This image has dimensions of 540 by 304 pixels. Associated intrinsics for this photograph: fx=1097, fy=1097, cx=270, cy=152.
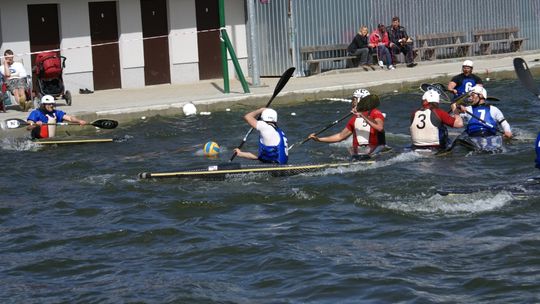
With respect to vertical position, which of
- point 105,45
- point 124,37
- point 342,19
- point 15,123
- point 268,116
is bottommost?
point 15,123

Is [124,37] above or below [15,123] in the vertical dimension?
above

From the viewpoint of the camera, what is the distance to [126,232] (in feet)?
44.0

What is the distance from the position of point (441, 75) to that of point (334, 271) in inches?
642

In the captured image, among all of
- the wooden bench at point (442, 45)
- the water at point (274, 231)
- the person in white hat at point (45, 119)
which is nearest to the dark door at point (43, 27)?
the person in white hat at point (45, 119)

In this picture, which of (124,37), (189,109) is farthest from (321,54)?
(189,109)

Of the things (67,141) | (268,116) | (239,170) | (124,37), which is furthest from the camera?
(124,37)

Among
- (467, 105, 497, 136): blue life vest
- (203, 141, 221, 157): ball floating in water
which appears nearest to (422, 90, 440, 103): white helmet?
(467, 105, 497, 136): blue life vest

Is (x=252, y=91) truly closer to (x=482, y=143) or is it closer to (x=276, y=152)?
(x=482, y=143)

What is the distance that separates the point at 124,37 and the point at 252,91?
3.94m

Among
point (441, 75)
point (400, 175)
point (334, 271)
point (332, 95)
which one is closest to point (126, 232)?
point (334, 271)

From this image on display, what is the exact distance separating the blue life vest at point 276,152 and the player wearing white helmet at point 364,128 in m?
0.69

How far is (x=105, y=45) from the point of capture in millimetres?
26594

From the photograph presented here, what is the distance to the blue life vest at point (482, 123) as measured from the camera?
1709 centimetres

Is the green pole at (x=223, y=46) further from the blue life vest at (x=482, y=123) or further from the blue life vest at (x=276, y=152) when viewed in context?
the blue life vest at (x=276, y=152)
